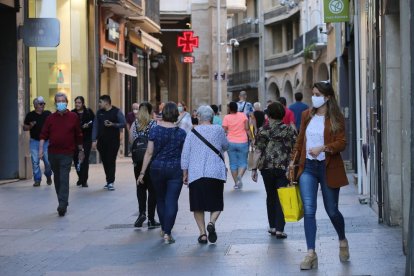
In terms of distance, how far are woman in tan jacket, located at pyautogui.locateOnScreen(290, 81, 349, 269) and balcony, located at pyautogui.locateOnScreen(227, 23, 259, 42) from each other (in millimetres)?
65285

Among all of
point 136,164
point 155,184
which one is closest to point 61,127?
point 136,164

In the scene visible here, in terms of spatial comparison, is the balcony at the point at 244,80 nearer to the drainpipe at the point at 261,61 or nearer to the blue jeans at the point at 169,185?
the drainpipe at the point at 261,61

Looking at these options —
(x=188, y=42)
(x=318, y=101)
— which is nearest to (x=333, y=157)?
(x=318, y=101)

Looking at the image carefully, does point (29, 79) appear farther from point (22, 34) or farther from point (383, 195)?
point (383, 195)

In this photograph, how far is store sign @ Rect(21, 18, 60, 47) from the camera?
69.1ft

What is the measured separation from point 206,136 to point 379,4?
299 cm

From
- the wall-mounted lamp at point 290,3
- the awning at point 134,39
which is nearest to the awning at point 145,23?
the awning at point 134,39

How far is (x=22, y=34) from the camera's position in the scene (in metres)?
21.4

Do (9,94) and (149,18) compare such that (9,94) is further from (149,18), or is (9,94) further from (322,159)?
(149,18)

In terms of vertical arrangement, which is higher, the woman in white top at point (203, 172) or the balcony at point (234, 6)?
the balcony at point (234, 6)

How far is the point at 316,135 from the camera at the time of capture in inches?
383

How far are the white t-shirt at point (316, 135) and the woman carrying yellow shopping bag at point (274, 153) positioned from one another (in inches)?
94.7

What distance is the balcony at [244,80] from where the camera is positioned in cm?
7719

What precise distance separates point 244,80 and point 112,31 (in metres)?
48.5
